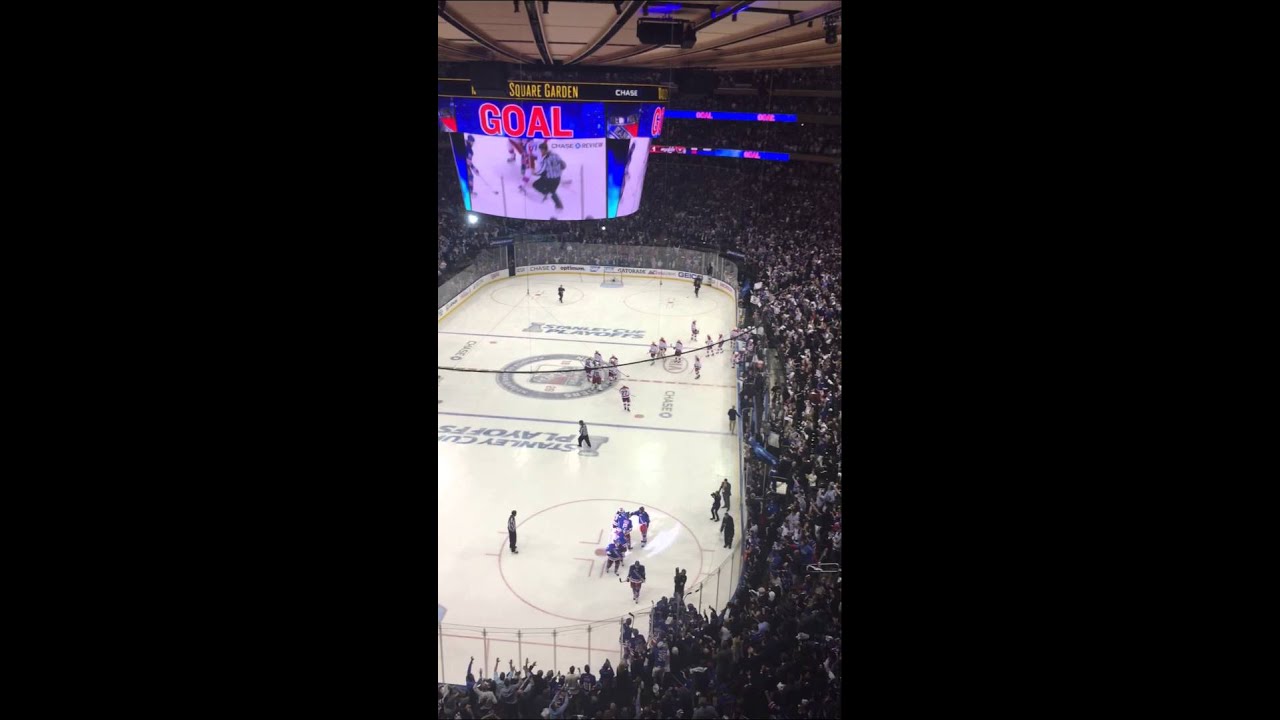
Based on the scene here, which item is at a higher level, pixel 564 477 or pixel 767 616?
pixel 564 477

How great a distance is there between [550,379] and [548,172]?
27.8 ft

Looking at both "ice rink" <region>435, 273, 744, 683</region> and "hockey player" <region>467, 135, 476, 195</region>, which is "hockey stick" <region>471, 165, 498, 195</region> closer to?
"hockey player" <region>467, 135, 476, 195</region>

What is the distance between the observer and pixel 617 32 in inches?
640

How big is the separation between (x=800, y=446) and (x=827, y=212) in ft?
65.7

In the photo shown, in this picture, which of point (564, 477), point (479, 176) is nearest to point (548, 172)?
point (479, 176)

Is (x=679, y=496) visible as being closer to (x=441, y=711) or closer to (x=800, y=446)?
(x=800, y=446)

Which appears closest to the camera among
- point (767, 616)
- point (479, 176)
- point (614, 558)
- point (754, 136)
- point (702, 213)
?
point (767, 616)

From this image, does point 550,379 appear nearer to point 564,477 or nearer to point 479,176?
point 564,477

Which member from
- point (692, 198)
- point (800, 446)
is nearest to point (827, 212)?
point (692, 198)

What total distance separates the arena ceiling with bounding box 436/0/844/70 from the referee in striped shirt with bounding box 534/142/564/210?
263 cm

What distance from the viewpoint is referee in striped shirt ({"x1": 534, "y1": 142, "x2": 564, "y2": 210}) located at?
24.7 metres

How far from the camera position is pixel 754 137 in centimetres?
3466

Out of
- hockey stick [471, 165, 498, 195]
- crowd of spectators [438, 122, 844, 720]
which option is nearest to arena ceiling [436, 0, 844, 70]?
hockey stick [471, 165, 498, 195]

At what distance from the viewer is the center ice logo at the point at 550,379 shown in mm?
18484
